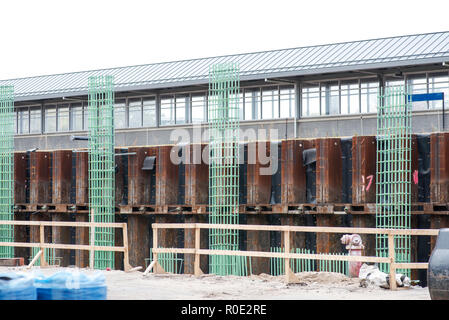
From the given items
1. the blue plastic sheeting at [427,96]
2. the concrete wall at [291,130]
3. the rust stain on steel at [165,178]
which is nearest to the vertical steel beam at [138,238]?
the rust stain on steel at [165,178]

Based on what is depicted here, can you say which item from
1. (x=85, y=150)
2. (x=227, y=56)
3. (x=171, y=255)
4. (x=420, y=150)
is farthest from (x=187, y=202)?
(x=227, y=56)

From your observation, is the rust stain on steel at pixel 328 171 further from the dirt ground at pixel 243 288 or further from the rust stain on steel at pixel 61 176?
the rust stain on steel at pixel 61 176

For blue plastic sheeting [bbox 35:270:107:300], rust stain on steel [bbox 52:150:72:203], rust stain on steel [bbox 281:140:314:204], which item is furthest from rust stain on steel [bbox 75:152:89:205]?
blue plastic sheeting [bbox 35:270:107:300]

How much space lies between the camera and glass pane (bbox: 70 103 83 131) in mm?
39688

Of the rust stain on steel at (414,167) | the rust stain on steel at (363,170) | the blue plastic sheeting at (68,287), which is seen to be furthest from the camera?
the rust stain on steel at (363,170)

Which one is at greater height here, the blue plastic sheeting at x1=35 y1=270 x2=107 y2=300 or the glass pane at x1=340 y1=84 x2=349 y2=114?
the glass pane at x1=340 y1=84 x2=349 y2=114

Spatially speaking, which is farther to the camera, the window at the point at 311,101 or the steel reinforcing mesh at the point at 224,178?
the window at the point at 311,101

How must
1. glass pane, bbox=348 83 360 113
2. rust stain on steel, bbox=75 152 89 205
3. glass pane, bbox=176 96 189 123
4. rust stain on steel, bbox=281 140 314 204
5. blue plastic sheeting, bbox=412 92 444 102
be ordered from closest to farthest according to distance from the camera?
rust stain on steel, bbox=281 140 314 204 → rust stain on steel, bbox=75 152 89 205 → blue plastic sheeting, bbox=412 92 444 102 → glass pane, bbox=348 83 360 113 → glass pane, bbox=176 96 189 123

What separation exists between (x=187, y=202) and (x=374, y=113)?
33.9 feet

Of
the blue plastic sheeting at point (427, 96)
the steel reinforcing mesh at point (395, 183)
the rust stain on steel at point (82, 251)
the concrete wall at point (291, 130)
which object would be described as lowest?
the rust stain on steel at point (82, 251)

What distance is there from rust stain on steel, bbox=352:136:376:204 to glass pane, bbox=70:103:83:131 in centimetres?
2093

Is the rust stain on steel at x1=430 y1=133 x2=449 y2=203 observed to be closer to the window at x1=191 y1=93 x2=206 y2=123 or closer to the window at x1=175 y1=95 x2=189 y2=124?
the window at x1=191 y1=93 x2=206 y2=123

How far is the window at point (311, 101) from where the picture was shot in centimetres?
3294

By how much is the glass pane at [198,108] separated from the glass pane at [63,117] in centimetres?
736
